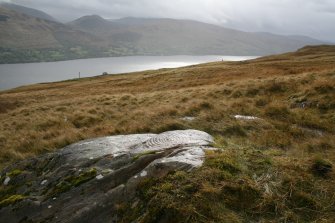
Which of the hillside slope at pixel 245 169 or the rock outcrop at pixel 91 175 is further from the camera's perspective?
the rock outcrop at pixel 91 175

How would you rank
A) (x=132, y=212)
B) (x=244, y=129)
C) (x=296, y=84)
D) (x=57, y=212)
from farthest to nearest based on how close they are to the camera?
(x=296, y=84) → (x=244, y=129) → (x=57, y=212) → (x=132, y=212)

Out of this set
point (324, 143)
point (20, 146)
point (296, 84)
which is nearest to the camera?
point (324, 143)

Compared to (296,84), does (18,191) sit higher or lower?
lower

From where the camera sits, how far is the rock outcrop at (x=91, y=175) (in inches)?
259

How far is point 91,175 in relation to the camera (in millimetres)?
7613

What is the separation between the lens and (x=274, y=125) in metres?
12.3

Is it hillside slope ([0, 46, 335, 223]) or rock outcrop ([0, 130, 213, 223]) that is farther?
rock outcrop ([0, 130, 213, 223])

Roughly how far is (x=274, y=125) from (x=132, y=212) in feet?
27.0

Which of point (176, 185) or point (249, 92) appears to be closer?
point (176, 185)

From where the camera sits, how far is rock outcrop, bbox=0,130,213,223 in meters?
6.58

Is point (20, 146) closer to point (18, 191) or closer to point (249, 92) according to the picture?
point (18, 191)

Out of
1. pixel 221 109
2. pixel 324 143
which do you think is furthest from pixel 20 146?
pixel 324 143

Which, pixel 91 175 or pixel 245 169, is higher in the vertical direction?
pixel 245 169

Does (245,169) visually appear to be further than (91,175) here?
No
